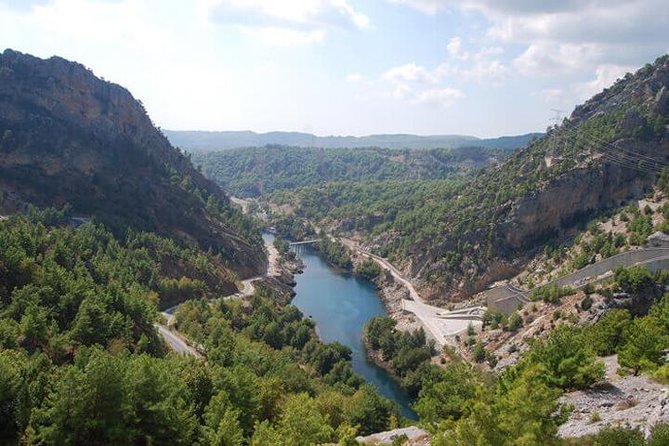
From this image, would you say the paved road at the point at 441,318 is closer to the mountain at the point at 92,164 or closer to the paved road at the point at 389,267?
the paved road at the point at 389,267

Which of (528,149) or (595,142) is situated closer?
(595,142)

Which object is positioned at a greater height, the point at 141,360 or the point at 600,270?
the point at 141,360

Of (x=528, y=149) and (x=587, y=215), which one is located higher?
(x=528, y=149)

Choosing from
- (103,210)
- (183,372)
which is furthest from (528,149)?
(183,372)

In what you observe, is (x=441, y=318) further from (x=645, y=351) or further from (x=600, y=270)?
(x=645, y=351)

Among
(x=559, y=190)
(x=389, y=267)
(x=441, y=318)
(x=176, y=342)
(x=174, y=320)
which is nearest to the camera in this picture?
(x=176, y=342)

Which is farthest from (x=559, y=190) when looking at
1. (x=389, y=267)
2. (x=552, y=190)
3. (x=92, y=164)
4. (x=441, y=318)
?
(x=92, y=164)

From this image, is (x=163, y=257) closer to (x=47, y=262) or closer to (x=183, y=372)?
(x=47, y=262)

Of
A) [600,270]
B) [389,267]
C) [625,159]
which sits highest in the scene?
[625,159]
